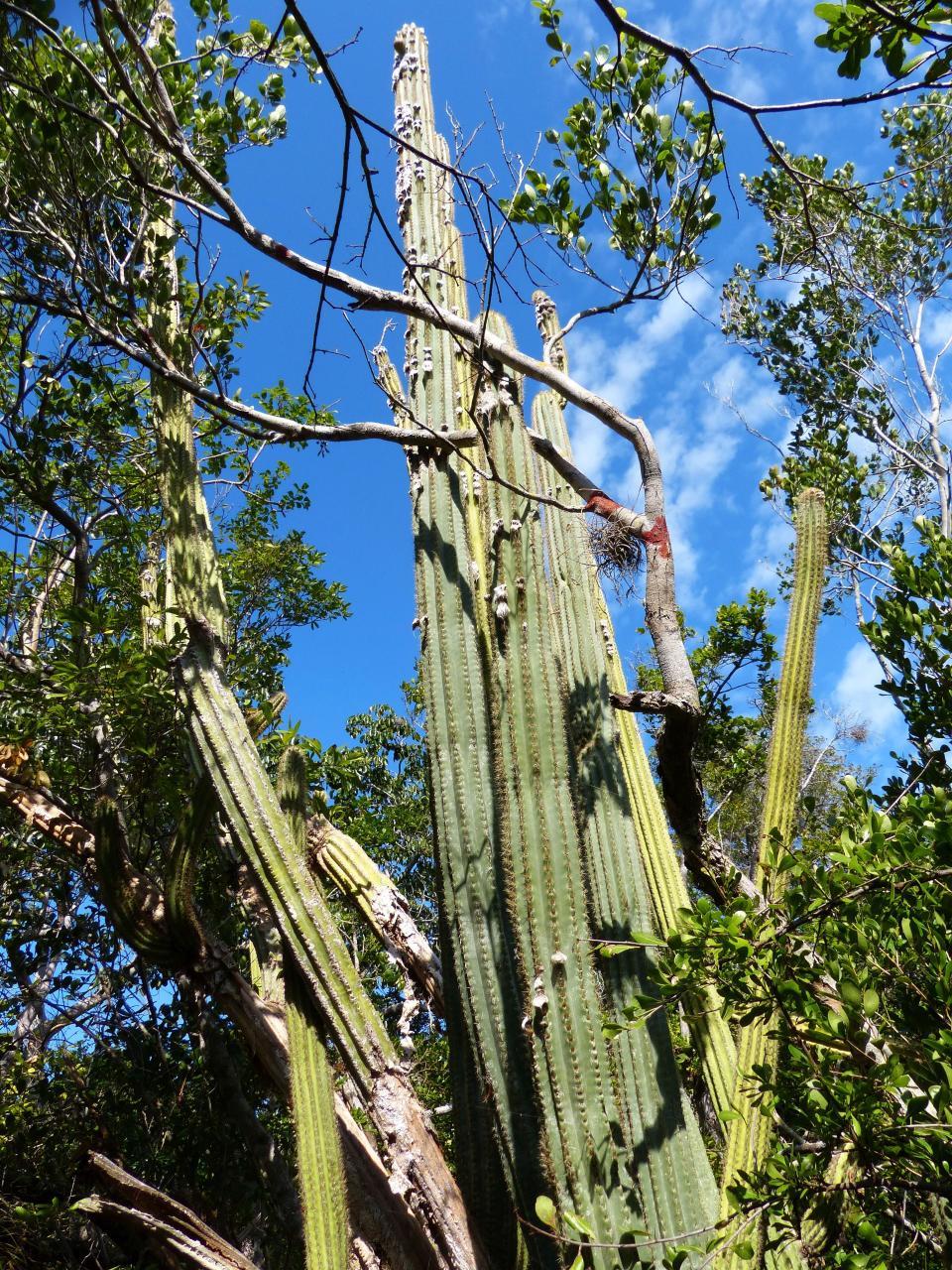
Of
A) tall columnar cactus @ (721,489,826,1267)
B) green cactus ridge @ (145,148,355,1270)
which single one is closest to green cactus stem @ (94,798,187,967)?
green cactus ridge @ (145,148,355,1270)

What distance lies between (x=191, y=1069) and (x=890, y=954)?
4210 millimetres

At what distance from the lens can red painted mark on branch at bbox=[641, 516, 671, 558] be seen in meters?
3.04

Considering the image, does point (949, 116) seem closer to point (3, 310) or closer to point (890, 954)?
point (3, 310)

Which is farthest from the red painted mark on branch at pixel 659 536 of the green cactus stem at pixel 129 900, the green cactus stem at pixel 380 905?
the green cactus stem at pixel 129 900

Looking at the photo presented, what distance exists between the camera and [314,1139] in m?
3.25

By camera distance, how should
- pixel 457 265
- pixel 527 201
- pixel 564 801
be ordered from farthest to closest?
pixel 457 265 < pixel 527 201 < pixel 564 801

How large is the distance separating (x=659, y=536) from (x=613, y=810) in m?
0.86

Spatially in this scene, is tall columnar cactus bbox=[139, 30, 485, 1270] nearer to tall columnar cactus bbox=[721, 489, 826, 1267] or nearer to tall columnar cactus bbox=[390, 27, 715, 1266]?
tall columnar cactus bbox=[390, 27, 715, 1266]

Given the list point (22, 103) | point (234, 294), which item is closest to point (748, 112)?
point (22, 103)

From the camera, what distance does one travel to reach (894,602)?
3.90 meters

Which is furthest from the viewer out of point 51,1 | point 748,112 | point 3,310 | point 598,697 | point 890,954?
point 3,310

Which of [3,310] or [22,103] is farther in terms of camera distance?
[3,310]

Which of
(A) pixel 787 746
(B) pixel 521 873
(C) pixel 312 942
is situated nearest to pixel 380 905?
(C) pixel 312 942

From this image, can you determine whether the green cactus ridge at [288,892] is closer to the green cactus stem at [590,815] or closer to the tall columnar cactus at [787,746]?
the green cactus stem at [590,815]
